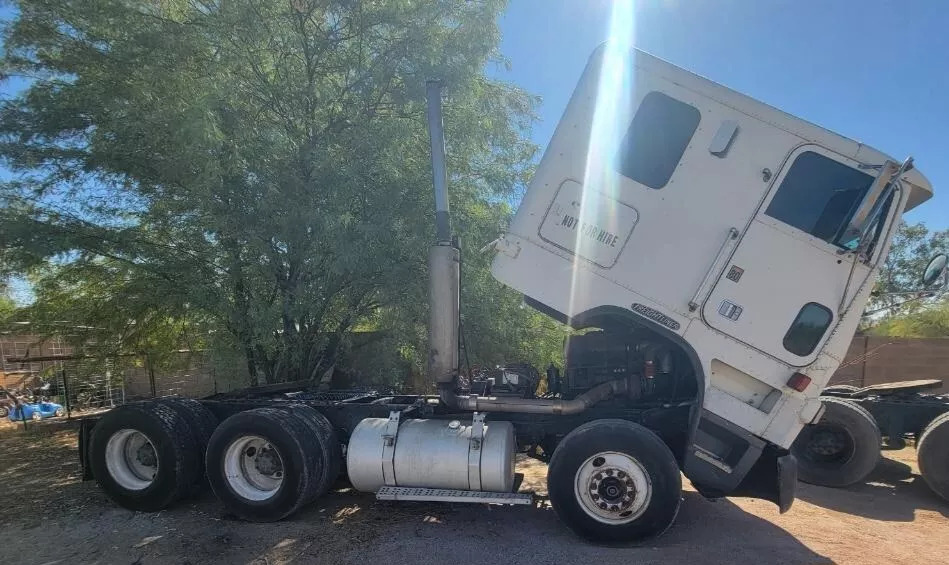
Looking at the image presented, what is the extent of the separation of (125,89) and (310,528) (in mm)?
5584

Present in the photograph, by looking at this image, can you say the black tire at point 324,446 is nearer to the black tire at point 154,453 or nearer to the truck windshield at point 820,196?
the black tire at point 154,453

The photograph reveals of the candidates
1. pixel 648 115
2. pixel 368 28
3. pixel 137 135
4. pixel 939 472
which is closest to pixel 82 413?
pixel 137 135

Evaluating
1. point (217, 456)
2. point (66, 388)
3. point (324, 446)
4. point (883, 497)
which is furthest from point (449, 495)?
point (66, 388)

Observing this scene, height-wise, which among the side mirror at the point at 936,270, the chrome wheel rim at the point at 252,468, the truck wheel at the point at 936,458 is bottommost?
the truck wheel at the point at 936,458

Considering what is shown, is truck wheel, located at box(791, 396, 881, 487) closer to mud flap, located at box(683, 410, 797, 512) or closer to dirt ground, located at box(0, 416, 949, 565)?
dirt ground, located at box(0, 416, 949, 565)

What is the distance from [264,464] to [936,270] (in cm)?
624

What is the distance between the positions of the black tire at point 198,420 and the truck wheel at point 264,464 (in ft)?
1.84

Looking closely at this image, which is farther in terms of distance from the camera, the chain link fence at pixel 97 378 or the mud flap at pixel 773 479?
the chain link fence at pixel 97 378

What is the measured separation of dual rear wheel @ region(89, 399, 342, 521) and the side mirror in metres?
5.55

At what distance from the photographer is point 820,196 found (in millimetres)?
4609

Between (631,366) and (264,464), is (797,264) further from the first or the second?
(264,464)

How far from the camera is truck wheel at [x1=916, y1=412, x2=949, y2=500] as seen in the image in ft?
20.8

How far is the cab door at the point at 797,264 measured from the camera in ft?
15.0

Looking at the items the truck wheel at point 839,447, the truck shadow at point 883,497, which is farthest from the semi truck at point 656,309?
the truck wheel at point 839,447
